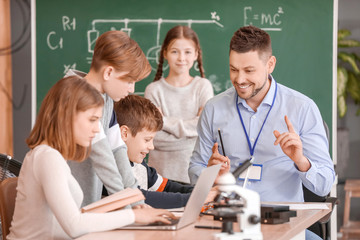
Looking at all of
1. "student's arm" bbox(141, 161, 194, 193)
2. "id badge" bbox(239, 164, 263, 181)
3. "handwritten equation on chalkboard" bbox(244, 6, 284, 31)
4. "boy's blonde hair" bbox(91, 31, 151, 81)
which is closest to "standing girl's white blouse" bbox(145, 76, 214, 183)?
"handwritten equation on chalkboard" bbox(244, 6, 284, 31)

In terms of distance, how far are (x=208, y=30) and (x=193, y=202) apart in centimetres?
325

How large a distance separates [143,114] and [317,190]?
87cm

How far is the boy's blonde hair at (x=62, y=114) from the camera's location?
2.11 m

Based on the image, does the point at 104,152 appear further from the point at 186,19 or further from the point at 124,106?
the point at 186,19

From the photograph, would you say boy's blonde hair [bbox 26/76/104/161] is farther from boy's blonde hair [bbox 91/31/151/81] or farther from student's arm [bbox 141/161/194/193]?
student's arm [bbox 141/161/194/193]

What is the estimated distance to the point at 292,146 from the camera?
2629mm

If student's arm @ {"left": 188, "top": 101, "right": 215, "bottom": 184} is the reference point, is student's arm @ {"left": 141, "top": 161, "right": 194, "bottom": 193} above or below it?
below

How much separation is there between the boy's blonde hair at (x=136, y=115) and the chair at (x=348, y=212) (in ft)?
10.1

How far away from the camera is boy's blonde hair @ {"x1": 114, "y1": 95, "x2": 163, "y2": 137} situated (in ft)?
9.43

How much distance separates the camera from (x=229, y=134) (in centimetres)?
297

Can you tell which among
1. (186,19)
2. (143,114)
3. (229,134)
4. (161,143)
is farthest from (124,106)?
(186,19)

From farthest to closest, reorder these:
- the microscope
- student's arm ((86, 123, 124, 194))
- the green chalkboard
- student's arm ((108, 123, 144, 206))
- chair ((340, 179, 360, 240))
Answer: chair ((340, 179, 360, 240)) → the green chalkboard → student's arm ((108, 123, 144, 206)) → student's arm ((86, 123, 124, 194)) → the microscope

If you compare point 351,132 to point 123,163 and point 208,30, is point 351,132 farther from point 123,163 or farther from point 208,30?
point 123,163

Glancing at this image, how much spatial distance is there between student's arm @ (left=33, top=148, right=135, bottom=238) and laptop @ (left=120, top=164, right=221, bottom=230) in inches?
3.1
